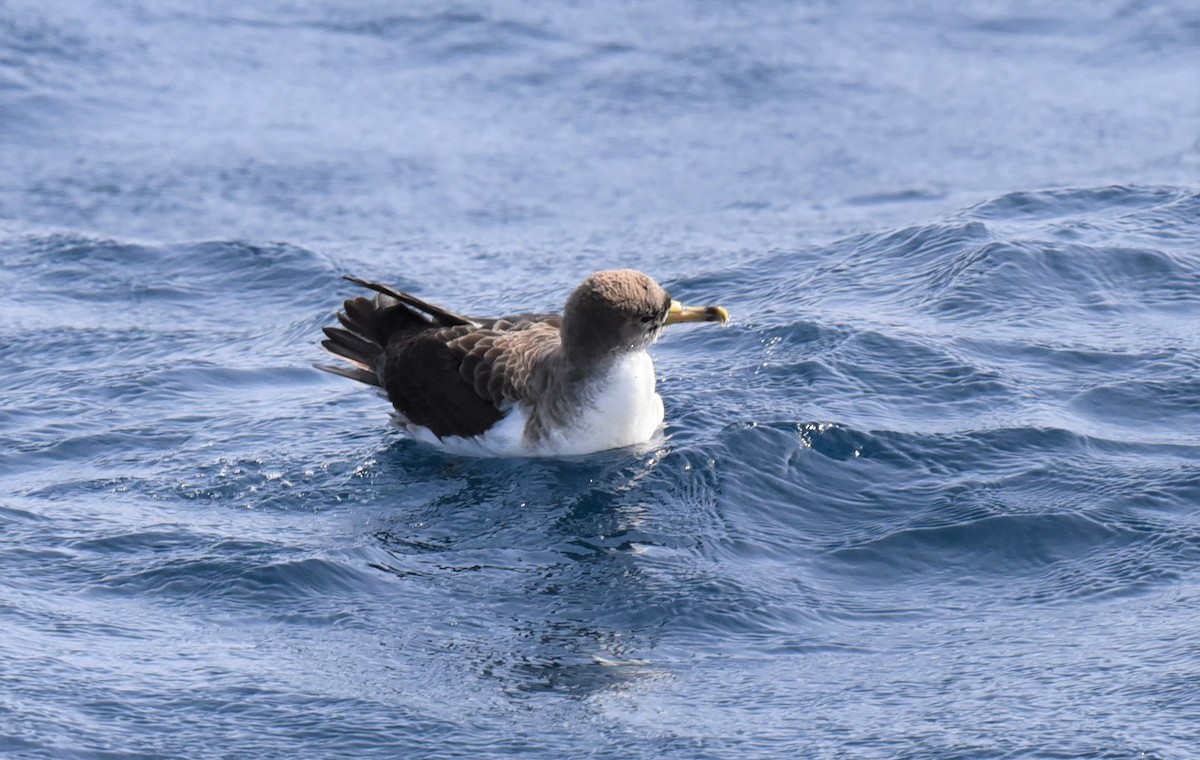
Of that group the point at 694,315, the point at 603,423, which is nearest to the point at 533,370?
the point at 603,423

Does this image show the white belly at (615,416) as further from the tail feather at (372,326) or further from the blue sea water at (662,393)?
the tail feather at (372,326)

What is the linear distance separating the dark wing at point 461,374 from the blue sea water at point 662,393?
310mm

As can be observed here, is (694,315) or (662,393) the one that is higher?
(694,315)

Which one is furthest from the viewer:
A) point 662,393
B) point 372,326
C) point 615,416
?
point 662,393

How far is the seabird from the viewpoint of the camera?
8883 mm

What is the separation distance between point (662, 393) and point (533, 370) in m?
1.16

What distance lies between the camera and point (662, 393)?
397 inches

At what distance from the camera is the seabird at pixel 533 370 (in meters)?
8.88

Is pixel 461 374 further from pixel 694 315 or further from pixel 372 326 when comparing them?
pixel 694 315

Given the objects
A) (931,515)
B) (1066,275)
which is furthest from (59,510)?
(1066,275)

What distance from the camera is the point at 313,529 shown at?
8297mm

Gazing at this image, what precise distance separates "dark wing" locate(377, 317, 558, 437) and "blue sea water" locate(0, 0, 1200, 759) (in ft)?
1.02

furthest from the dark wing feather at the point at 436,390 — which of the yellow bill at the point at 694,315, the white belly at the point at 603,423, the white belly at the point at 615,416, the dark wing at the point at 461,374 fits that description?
the yellow bill at the point at 694,315

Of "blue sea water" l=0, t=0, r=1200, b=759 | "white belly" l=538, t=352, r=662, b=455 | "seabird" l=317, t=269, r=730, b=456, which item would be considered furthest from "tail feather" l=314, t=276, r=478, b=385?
"white belly" l=538, t=352, r=662, b=455
